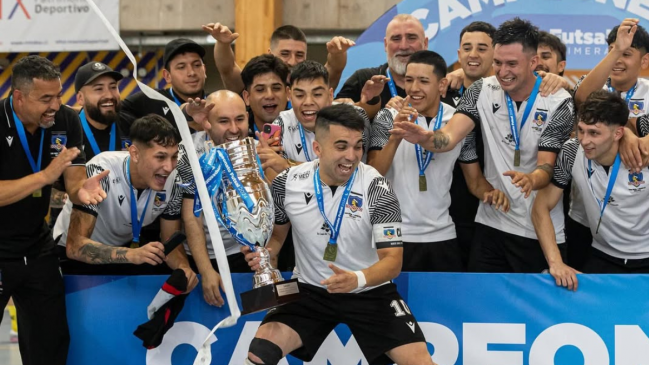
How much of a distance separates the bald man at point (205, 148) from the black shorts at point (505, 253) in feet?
5.96

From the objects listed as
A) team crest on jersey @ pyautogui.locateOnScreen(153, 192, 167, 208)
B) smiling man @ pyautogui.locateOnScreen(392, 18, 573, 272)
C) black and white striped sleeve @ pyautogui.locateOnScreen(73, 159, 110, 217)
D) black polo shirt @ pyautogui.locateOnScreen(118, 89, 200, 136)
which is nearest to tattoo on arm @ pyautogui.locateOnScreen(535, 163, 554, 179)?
smiling man @ pyautogui.locateOnScreen(392, 18, 573, 272)

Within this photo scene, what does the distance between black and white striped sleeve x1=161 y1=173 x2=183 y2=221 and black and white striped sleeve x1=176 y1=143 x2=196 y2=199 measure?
0.09 feet

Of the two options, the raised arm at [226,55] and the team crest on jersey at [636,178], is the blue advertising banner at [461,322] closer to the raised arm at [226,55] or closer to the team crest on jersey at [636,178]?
the team crest on jersey at [636,178]

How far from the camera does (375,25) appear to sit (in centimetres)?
999

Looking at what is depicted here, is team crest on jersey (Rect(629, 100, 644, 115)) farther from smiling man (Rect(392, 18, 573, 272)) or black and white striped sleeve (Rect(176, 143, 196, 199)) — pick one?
black and white striped sleeve (Rect(176, 143, 196, 199))

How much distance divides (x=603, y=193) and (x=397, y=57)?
6.11 feet

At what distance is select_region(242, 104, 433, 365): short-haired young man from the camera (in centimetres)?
443

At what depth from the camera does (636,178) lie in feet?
16.9

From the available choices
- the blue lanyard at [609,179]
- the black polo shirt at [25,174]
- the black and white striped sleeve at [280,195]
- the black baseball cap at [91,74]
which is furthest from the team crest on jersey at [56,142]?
the blue lanyard at [609,179]

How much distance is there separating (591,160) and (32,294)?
3.83m

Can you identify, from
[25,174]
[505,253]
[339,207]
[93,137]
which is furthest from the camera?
[93,137]

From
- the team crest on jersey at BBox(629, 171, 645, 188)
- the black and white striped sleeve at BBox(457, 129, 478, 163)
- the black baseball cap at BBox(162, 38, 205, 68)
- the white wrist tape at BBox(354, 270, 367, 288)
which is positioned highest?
the black baseball cap at BBox(162, 38, 205, 68)

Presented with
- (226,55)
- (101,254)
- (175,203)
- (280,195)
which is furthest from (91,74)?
(280,195)

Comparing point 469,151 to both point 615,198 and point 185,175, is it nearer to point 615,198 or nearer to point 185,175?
point 615,198
